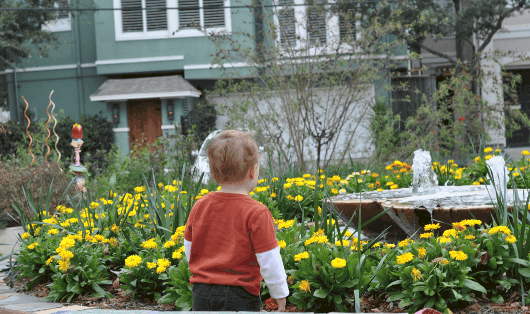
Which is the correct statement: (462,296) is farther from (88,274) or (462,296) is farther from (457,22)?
(457,22)

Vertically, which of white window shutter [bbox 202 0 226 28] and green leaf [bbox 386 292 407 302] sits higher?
white window shutter [bbox 202 0 226 28]

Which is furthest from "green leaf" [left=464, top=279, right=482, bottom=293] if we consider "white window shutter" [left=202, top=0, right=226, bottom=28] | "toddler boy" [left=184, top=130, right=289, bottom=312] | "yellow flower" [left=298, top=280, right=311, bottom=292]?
"white window shutter" [left=202, top=0, right=226, bottom=28]

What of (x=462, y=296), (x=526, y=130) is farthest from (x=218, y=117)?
(x=462, y=296)

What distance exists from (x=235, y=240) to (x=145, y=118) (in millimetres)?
14710

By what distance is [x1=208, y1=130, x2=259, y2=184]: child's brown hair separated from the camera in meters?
2.04

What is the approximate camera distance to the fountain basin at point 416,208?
10.7 feet

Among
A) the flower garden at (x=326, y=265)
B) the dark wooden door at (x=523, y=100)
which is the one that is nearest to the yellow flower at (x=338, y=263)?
the flower garden at (x=326, y=265)

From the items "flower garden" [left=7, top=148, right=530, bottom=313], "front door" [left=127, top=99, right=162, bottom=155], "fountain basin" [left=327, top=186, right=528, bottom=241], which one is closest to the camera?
"flower garden" [left=7, top=148, right=530, bottom=313]

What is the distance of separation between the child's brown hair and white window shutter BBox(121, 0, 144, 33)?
14617mm

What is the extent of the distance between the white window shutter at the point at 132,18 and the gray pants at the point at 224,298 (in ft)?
48.4

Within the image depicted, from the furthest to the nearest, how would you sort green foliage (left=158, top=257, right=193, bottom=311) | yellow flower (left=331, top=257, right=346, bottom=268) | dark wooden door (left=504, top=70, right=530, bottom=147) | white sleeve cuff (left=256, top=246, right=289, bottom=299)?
1. dark wooden door (left=504, top=70, right=530, bottom=147)
2. green foliage (left=158, top=257, right=193, bottom=311)
3. yellow flower (left=331, top=257, right=346, bottom=268)
4. white sleeve cuff (left=256, top=246, right=289, bottom=299)

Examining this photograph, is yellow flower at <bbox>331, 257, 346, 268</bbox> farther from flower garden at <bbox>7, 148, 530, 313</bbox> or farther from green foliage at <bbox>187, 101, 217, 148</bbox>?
green foliage at <bbox>187, 101, 217, 148</bbox>

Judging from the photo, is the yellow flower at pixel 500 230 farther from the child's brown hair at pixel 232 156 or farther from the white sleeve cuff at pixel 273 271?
the child's brown hair at pixel 232 156

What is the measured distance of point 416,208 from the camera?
10.9 feet
